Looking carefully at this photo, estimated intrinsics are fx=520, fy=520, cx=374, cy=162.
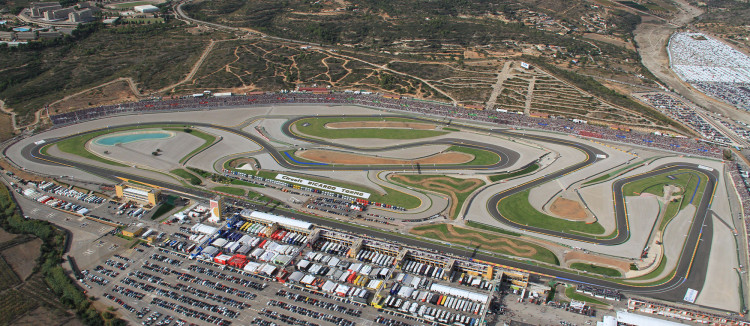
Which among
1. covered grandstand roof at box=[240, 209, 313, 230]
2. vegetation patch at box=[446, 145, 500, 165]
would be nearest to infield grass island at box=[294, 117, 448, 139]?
vegetation patch at box=[446, 145, 500, 165]

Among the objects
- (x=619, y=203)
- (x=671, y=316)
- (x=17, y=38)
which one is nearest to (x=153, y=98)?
(x=17, y=38)

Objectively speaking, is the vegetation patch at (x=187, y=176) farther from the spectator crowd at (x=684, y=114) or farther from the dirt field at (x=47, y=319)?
the spectator crowd at (x=684, y=114)

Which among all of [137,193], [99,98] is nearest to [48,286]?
[137,193]

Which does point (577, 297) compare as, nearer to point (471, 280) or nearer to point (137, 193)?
point (471, 280)

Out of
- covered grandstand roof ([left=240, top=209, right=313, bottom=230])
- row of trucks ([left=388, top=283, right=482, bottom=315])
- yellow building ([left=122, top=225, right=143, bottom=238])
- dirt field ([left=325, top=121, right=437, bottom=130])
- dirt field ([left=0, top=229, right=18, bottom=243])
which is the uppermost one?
dirt field ([left=325, top=121, right=437, bottom=130])

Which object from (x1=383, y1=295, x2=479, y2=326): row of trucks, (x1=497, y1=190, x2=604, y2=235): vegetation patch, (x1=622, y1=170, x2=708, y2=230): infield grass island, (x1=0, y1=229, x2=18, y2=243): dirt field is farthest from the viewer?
(x1=622, y1=170, x2=708, y2=230): infield grass island

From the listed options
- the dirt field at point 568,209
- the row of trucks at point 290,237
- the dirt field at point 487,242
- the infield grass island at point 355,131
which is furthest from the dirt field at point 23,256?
the dirt field at point 568,209

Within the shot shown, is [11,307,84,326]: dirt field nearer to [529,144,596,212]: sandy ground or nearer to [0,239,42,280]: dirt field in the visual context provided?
[0,239,42,280]: dirt field
